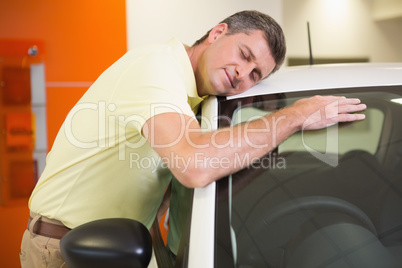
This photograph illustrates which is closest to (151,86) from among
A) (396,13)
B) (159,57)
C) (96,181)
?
(159,57)

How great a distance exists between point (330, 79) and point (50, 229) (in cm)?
102

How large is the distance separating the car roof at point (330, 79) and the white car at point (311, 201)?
4 centimetres

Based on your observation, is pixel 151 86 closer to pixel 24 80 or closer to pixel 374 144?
pixel 374 144

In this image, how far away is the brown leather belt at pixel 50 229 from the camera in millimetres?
1456

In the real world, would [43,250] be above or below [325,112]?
below

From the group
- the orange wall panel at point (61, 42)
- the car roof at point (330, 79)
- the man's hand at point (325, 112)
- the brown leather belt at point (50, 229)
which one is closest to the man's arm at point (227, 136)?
the man's hand at point (325, 112)

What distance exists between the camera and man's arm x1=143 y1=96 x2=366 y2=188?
1081 millimetres

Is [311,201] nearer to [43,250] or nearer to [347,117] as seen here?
[347,117]

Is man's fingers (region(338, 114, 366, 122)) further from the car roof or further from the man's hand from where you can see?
the car roof

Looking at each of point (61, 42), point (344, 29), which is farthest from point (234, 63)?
point (344, 29)

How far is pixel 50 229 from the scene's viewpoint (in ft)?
4.83

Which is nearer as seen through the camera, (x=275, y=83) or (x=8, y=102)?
(x=275, y=83)

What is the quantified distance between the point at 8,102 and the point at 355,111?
2.59 meters

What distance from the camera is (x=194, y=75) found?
159cm
